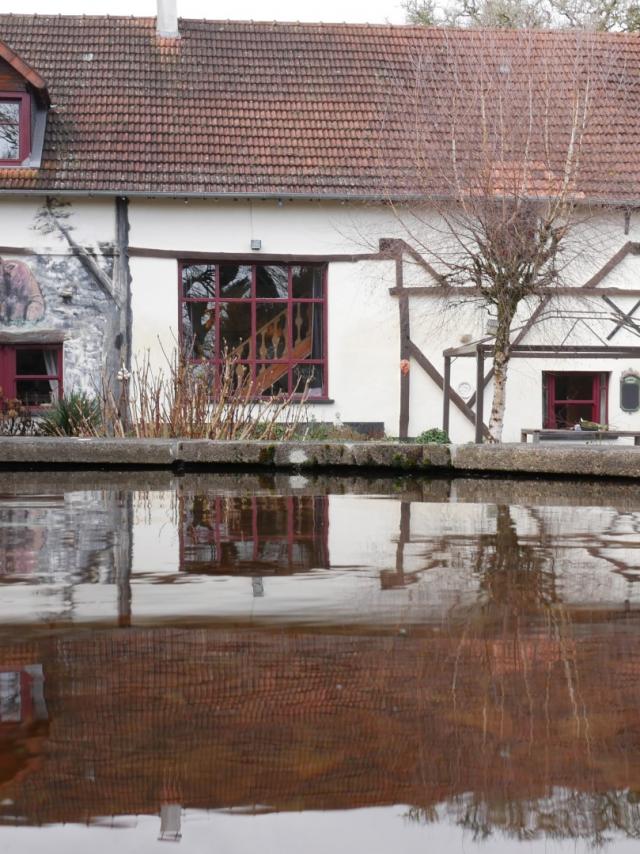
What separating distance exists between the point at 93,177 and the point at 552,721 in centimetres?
1631

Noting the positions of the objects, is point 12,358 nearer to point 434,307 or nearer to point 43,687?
point 434,307

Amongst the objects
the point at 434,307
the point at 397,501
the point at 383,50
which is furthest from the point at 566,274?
the point at 397,501

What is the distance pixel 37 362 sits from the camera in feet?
61.6

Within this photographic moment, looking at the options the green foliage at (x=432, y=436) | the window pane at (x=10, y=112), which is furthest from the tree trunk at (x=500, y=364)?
the window pane at (x=10, y=112)

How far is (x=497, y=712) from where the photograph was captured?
9.91 ft

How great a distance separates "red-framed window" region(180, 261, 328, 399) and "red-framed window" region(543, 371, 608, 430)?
3.49 m

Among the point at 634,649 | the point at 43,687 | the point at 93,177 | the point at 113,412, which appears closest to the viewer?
the point at 43,687

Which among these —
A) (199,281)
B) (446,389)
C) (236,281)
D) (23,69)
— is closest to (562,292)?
(446,389)

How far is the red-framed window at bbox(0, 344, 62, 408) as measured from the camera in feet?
61.3

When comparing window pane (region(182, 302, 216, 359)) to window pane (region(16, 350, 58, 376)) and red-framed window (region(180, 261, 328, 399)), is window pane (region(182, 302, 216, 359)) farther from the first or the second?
window pane (region(16, 350, 58, 376))

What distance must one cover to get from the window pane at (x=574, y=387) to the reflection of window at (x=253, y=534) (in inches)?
459

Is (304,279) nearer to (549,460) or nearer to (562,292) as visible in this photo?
(562,292)

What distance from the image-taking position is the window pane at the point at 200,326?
751 inches

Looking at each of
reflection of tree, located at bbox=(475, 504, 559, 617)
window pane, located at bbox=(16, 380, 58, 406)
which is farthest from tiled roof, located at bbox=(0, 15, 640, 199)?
reflection of tree, located at bbox=(475, 504, 559, 617)
